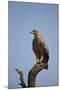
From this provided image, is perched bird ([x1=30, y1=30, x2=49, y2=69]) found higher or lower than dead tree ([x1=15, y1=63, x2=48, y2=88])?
higher

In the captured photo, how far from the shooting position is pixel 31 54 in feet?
6.01

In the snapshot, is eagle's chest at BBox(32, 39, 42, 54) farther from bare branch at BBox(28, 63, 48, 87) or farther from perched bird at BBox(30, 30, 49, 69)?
bare branch at BBox(28, 63, 48, 87)

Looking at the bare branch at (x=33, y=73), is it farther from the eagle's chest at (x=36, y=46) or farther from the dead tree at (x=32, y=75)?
the eagle's chest at (x=36, y=46)

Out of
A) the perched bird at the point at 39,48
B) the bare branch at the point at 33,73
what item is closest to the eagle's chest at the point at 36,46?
the perched bird at the point at 39,48

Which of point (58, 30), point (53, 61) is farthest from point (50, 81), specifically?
point (58, 30)

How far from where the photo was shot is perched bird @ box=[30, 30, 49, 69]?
1.84 metres

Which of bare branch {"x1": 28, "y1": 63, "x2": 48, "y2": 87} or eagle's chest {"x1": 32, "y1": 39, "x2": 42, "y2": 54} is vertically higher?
eagle's chest {"x1": 32, "y1": 39, "x2": 42, "y2": 54}

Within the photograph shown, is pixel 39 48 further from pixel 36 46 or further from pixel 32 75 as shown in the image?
pixel 32 75

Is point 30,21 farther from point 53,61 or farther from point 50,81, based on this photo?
point 50,81

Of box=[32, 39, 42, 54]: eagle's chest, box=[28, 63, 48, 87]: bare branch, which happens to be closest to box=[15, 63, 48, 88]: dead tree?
box=[28, 63, 48, 87]: bare branch

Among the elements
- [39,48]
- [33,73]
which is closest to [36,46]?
[39,48]

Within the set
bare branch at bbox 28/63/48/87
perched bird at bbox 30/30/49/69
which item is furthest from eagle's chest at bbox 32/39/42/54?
bare branch at bbox 28/63/48/87

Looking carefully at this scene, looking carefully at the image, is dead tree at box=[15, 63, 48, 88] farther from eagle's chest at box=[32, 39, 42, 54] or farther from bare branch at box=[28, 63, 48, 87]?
eagle's chest at box=[32, 39, 42, 54]

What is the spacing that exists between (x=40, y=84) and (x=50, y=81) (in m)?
0.11
